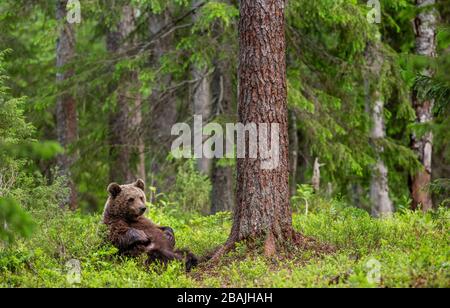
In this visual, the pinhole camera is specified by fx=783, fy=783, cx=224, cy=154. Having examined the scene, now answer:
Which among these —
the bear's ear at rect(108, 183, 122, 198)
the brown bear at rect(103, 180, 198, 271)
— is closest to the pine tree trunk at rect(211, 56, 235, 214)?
the brown bear at rect(103, 180, 198, 271)

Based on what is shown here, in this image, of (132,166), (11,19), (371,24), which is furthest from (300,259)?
(11,19)

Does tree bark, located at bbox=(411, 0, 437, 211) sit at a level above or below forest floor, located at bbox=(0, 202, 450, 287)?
above

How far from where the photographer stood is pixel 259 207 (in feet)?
32.9

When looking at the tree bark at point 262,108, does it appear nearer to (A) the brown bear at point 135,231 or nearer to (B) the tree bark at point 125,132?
(A) the brown bear at point 135,231

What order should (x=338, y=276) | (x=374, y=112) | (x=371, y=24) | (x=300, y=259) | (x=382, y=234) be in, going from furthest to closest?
1. (x=374, y=112)
2. (x=371, y=24)
3. (x=382, y=234)
4. (x=300, y=259)
5. (x=338, y=276)

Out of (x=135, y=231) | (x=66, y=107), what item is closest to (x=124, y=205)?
(x=135, y=231)

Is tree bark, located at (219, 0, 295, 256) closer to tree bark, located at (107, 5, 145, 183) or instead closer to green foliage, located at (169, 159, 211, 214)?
green foliage, located at (169, 159, 211, 214)

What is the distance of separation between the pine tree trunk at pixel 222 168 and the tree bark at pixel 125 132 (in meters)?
1.69

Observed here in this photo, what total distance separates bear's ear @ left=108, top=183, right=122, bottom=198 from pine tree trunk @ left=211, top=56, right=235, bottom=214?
555 centimetres

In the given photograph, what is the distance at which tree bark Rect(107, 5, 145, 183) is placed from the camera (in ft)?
56.2

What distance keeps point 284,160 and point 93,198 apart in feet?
69.6

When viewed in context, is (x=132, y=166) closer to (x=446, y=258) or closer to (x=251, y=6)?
(x=251, y=6)

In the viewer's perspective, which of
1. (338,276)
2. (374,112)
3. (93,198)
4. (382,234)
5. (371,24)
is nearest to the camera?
(338,276)

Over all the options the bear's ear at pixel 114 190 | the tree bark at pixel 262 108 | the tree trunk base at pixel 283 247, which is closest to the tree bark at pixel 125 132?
the bear's ear at pixel 114 190
